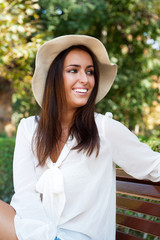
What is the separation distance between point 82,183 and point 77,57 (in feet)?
2.78

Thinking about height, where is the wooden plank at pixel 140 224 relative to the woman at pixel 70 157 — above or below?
below

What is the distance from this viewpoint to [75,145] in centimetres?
225

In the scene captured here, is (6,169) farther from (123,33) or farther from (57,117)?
(123,33)

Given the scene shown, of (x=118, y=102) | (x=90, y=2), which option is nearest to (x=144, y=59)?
(x=118, y=102)

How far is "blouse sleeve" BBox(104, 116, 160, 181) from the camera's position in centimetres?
204

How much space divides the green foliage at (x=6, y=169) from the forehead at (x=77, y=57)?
137 inches

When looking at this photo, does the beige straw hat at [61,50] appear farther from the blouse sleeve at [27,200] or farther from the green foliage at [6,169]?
the green foliage at [6,169]

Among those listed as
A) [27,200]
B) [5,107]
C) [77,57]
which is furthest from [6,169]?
[5,107]

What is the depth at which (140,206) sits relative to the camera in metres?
2.20

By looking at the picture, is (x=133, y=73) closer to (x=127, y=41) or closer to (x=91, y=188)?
(x=127, y=41)

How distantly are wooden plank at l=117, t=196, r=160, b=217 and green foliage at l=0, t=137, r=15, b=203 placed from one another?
134 inches

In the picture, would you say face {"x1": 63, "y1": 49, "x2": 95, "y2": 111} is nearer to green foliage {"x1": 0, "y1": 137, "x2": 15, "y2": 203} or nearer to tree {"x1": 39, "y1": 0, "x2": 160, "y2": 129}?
green foliage {"x1": 0, "y1": 137, "x2": 15, "y2": 203}

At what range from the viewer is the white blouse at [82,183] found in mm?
2078

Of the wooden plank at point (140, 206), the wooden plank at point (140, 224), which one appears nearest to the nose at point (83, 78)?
the wooden plank at point (140, 206)
